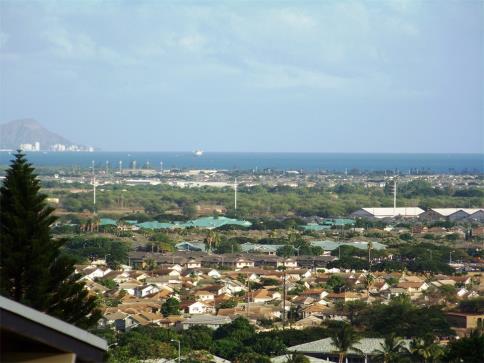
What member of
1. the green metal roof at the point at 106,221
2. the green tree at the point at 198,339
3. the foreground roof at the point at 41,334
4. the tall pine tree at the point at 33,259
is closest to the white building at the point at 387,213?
the green metal roof at the point at 106,221

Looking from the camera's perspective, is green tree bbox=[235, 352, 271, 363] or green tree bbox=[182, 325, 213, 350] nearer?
green tree bbox=[235, 352, 271, 363]

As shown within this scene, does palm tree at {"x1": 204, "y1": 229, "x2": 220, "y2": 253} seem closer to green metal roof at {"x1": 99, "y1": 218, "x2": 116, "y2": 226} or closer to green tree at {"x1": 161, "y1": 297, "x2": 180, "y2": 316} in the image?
green metal roof at {"x1": 99, "y1": 218, "x2": 116, "y2": 226}

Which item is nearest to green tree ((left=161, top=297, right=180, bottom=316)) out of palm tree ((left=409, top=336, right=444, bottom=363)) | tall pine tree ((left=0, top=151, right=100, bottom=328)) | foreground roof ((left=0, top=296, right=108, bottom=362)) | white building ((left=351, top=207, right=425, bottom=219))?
palm tree ((left=409, top=336, right=444, bottom=363))

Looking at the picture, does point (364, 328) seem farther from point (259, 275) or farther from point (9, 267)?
point (9, 267)

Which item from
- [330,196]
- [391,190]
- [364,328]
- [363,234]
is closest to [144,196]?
[330,196]

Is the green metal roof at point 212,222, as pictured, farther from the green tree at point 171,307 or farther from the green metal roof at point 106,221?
the green tree at point 171,307
